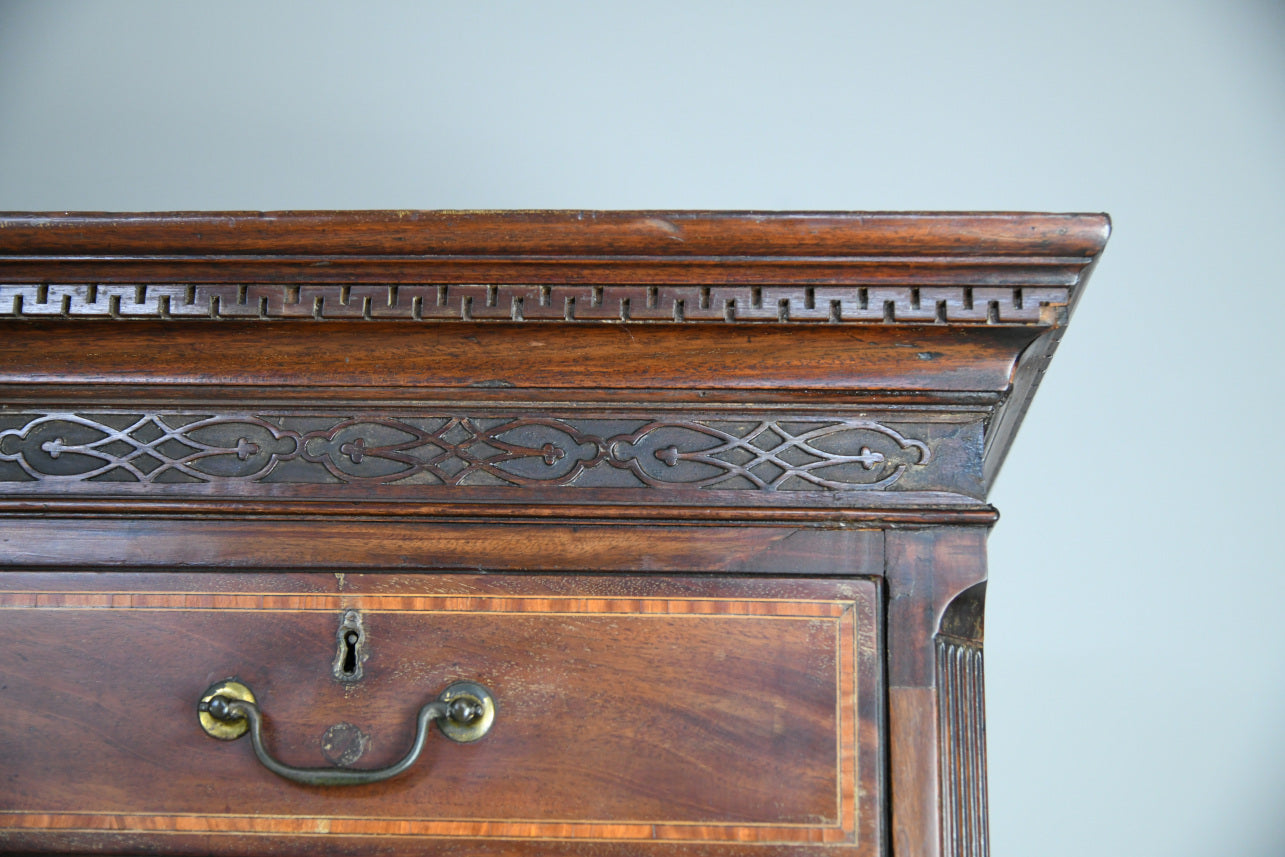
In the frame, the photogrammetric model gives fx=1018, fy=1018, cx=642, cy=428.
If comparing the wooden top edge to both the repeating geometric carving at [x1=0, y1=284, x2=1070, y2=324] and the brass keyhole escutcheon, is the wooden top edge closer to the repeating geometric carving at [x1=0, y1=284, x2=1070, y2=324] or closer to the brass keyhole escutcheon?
the repeating geometric carving at [x1=0, y1=284, x2=1070, y2=324]

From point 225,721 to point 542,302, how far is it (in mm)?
315

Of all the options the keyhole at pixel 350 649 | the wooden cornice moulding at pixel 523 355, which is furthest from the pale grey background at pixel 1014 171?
the keyhole at pixel 350 649

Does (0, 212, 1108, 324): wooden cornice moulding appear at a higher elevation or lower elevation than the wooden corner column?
higher

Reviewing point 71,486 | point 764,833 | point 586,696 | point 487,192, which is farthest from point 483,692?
point 487,192

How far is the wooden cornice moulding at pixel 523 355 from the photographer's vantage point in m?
0.59

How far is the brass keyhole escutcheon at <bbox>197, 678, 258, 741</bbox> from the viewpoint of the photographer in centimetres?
61

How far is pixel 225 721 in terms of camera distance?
609 mm

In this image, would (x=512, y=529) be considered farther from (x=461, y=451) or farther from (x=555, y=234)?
(x=555, y=234)

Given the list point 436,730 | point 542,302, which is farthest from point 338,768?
point 542,302

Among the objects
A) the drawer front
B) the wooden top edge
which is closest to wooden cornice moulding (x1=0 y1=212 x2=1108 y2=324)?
the wooden top edge

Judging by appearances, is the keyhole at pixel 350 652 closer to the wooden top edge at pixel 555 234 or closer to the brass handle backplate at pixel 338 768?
the brass handle backplate at pixel 338 768

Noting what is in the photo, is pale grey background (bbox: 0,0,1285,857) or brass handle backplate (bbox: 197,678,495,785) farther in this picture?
pale grey background (bbox: 0,0,1285,857)

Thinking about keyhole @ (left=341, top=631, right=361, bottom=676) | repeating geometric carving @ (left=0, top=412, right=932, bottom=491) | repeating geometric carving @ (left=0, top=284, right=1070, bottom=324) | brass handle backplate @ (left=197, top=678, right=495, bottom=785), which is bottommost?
brass handle backplate @ (left=197, top=678, right=495, bottom=785)

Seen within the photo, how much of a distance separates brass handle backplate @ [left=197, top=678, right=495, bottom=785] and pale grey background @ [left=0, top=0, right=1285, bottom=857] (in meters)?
0.95
